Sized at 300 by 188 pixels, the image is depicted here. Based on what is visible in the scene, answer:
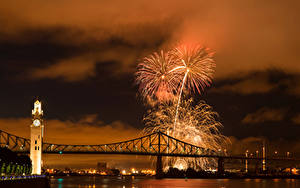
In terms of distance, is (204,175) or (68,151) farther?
(204,175)

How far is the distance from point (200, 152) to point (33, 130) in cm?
7303

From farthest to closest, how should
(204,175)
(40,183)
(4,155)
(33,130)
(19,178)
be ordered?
(204,175), (33,130), (4,155), (40,183), (19,178)

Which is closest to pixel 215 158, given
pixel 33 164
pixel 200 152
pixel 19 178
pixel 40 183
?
pixel 200 152

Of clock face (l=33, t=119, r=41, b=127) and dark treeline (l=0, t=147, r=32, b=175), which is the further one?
clock face (l=33, t=119, r=41, b=127)

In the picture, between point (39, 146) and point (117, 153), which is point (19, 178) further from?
point (117, 153)

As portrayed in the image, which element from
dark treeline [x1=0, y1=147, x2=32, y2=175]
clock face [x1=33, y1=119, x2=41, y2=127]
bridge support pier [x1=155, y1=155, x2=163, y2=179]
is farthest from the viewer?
bridge support pier [x1=155, y1=155, x2=163, y2=179]

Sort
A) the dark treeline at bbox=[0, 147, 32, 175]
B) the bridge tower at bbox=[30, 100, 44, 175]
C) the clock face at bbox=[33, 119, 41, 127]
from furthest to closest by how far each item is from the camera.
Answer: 1. the clock face at bbox=[33, 119, 41, 127]
2. the bridge tower at bbox=[30, 100, 44, 175]
3. the dark treeline at bbox=[0, 147, 32, 175]

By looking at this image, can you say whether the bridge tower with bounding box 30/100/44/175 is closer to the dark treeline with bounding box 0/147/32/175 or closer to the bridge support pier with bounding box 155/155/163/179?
the dark treeline with bounding box 0/147/32/175

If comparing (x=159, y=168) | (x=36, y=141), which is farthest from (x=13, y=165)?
(x=159, y=168)

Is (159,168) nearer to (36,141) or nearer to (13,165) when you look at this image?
(36,141)

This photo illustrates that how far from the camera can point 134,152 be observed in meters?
127

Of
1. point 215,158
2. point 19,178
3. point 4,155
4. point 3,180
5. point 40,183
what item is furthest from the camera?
point 215,158

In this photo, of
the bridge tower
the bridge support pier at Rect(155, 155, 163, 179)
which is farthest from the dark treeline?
the bridge support pier at Rect(155, 155, 163, 179)

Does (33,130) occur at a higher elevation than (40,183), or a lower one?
higher
